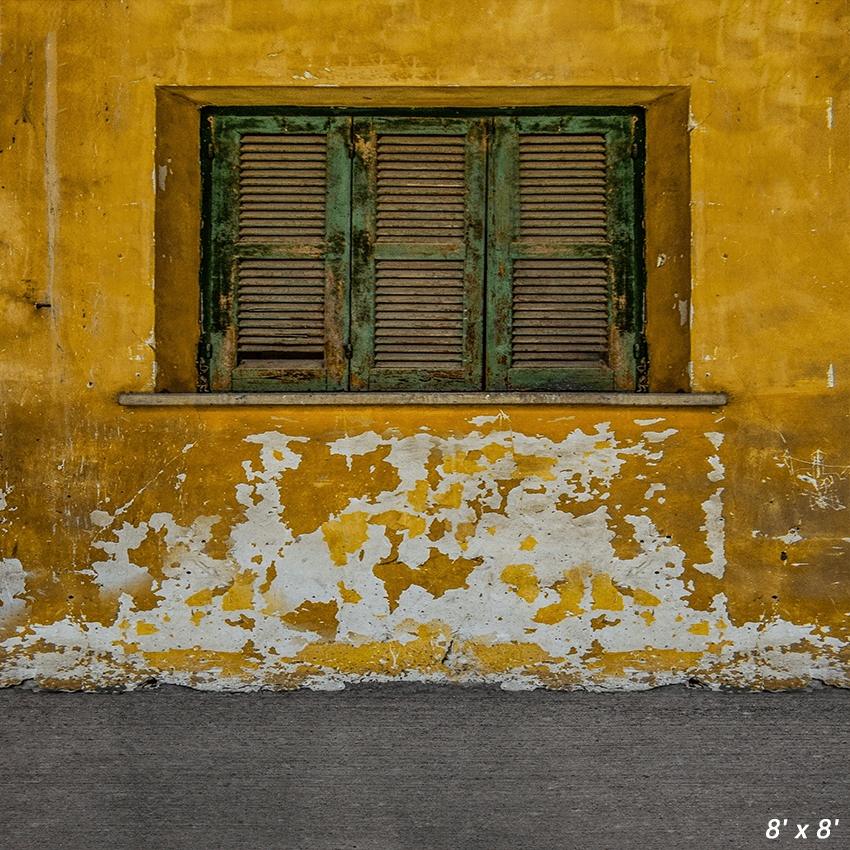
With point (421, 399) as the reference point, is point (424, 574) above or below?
below

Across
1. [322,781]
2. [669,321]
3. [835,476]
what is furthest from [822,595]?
[322,781]

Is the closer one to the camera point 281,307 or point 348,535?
point 348,535

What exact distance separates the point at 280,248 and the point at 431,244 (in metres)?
0.74

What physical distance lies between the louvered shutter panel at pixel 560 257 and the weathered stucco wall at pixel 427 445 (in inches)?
10.4

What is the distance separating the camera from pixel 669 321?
8.61 ft

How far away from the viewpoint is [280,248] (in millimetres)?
2721

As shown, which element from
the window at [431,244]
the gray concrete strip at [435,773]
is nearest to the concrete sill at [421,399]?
the window at [431,244]

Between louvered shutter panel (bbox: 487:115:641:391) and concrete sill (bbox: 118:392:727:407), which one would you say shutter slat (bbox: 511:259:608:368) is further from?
concrete sill (bbox: 118:392:727:407)

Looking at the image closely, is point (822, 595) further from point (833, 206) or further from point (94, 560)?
point (94, 560)

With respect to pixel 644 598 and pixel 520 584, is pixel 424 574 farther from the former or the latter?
pixel 644 598

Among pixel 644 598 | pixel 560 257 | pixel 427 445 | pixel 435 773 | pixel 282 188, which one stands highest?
pixel 282 188

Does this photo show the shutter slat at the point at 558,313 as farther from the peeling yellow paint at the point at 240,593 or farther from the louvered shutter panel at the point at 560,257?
the peeling yellow paint at the point at 240,593

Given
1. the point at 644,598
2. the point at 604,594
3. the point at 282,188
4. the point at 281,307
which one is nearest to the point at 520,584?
the point at 604,594

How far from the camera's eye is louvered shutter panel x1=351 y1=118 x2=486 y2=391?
2.71 metres
